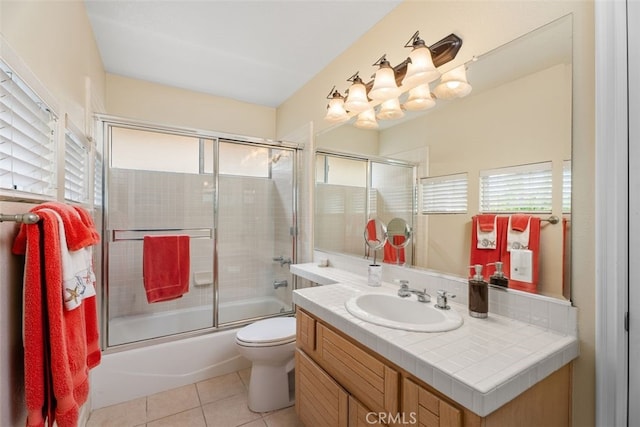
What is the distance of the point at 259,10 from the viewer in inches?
65.8

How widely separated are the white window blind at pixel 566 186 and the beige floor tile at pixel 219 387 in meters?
2.13

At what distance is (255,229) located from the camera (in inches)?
111

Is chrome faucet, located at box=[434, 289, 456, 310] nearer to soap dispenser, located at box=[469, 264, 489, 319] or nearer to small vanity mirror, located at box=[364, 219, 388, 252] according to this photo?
soap dispenser, located at box=[469, 264, 489, 319]

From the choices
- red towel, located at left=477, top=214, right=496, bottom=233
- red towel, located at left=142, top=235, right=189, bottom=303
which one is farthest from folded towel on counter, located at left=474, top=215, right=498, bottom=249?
red towel, located at left=142, top=235, right=189, bottom=303

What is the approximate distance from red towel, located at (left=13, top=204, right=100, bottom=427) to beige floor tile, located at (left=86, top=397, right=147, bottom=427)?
1.10 m

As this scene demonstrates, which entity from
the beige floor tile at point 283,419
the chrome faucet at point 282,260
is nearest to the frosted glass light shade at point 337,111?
the chrome faucet at point 282,260

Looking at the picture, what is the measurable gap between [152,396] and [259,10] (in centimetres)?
261

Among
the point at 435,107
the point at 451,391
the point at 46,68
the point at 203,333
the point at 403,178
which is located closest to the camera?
the point at 451,391

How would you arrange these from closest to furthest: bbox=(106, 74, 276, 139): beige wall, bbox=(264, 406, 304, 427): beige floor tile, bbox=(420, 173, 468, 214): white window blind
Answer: bbox=(420, 173, 468, 214): white window blind
bbox=(264, 406, 304, 427): beige floor tile
bbox=(106, 74, 276, 139): beige wall

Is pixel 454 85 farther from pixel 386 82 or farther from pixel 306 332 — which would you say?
pixel 306 332

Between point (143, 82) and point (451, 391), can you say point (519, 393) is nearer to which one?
point (451, 391)

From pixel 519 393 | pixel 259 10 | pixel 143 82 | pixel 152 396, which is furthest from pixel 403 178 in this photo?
pixel 143 82

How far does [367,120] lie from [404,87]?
1.20 ft

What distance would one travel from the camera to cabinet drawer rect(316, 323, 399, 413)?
94cm
